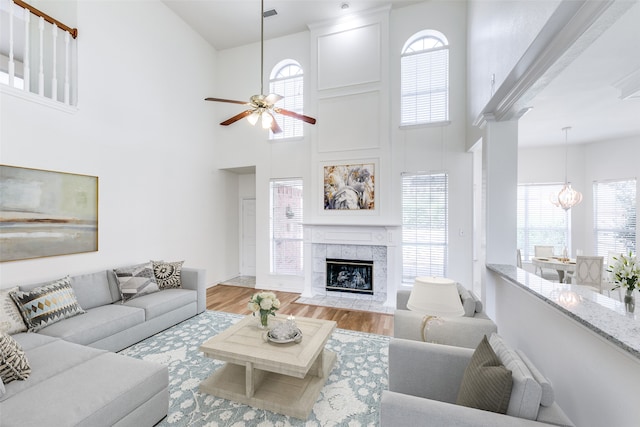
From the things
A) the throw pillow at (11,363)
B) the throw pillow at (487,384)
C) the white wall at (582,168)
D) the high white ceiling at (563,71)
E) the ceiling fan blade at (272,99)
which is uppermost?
the high white ceiling at (563,71)

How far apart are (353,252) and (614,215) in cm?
523

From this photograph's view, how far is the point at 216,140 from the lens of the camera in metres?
5.90

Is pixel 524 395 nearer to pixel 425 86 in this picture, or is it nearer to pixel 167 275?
pixel 167 275

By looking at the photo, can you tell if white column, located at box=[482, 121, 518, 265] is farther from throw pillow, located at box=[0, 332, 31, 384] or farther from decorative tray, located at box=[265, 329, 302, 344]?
throw pillow, located at box=[0, 332, 31, 384]

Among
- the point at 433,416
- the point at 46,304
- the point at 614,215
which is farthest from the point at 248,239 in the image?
the point at 614,215

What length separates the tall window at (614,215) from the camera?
512 cm

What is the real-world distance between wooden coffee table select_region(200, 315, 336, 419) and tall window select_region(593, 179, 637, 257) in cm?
638

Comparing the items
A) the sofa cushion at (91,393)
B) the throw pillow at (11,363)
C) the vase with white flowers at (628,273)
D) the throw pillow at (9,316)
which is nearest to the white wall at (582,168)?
the vase with white flowers at (628,273)

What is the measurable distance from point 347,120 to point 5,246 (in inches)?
190

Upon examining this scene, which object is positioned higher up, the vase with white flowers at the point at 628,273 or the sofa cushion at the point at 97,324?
the vase with white flowers at the point at 628,273

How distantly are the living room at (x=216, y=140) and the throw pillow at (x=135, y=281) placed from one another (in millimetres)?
461

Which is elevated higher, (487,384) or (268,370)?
(487,384)

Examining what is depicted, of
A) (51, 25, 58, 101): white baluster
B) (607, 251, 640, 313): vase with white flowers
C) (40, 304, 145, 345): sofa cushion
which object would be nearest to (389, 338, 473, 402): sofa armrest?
(607, 251, 640, 313): vase with white flowers

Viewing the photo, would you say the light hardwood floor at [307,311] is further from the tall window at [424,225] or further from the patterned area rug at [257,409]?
the tall window at [424,225]
